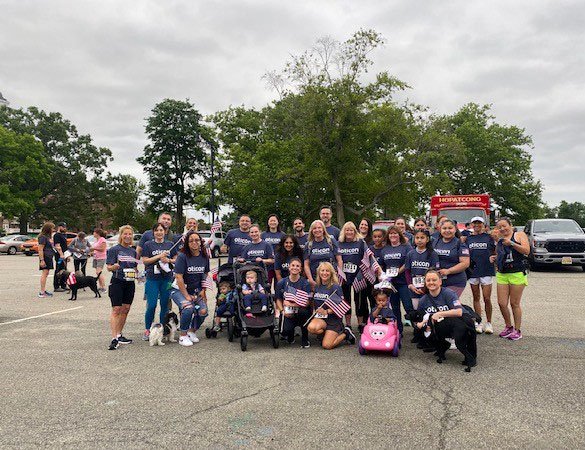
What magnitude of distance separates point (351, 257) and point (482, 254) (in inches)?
81.8

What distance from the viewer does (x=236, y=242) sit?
826 centimetres

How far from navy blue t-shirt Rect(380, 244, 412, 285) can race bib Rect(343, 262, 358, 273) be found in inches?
20.0

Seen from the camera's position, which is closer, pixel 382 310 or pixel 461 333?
pixel 461 333

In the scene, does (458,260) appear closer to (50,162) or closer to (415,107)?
(415,107)

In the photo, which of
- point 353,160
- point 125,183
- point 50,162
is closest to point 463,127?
point 353,160

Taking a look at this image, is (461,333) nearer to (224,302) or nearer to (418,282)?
(418,282)

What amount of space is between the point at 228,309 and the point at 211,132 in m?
39.6

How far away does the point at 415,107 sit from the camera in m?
34.5

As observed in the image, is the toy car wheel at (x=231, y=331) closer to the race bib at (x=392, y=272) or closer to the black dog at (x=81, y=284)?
the race bib at (x=392, y=272)

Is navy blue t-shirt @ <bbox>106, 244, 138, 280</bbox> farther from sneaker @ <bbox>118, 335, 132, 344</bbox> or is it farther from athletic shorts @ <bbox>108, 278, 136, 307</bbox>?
sneaker @ <bbox>118, 335, 132, 344</bbox>

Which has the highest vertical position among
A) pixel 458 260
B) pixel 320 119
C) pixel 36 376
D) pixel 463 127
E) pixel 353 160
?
pixel 463 127

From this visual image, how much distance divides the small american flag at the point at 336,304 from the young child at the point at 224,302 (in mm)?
1429

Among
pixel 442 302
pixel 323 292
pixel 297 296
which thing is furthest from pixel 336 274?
pixel 442 302

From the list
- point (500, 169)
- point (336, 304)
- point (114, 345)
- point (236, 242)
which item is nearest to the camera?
point (114, 345)
